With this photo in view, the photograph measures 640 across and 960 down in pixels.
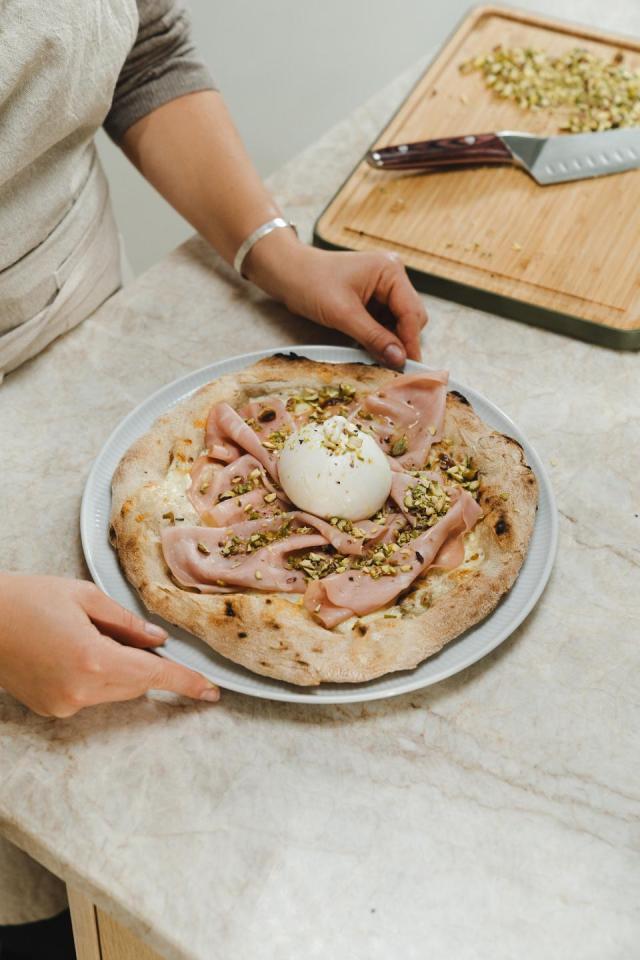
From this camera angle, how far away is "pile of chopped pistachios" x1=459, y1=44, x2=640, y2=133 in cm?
176

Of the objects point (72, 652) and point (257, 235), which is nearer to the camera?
point (72, 652)

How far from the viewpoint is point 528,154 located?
1664 millimetres

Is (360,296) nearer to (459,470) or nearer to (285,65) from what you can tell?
(459,470)

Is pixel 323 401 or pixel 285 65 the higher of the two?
pixel 323 401

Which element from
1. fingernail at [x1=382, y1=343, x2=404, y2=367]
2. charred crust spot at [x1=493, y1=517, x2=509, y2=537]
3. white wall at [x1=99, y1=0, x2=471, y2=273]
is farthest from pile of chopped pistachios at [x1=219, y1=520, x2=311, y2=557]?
white wall at [x1=99, y1=0, x2=471, y2=273]

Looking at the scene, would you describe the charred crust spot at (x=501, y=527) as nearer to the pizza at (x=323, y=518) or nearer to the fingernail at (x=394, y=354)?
the pizza at (x=323, y=518)

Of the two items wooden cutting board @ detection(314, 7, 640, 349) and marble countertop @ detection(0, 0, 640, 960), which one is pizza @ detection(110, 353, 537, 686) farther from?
wooden cutting board @ detection(314, 7, 640, 349)

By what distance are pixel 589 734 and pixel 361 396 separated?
50 cm

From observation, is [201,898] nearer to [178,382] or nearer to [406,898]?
[406,898]

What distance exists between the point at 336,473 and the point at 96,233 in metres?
0.64

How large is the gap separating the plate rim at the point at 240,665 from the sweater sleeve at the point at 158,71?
1.44ft

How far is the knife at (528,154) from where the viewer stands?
1.64 meters

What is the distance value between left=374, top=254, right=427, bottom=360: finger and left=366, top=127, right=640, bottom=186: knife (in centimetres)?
34

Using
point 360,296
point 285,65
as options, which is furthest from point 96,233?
point 285,65
